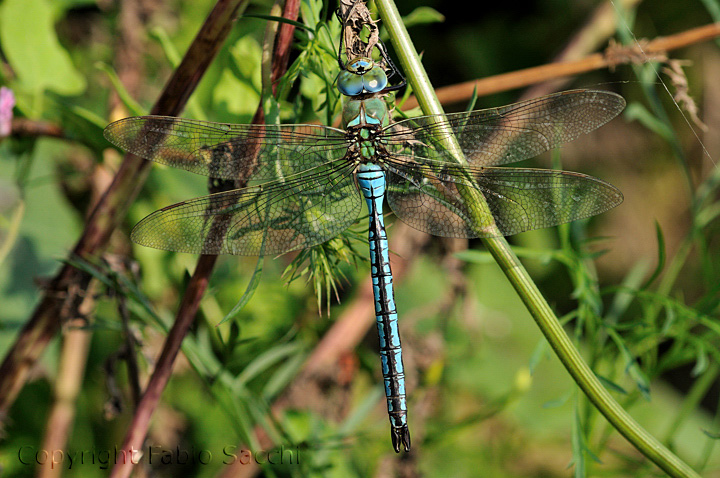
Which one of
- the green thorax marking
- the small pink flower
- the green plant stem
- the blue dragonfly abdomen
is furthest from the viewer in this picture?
the small pink flower

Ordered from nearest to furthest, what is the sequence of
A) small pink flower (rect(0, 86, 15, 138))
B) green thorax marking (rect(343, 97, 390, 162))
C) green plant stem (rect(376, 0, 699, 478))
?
green plant stem (rect(376, 0, 699, 478))
green thorax marking (rect(343, 97, 390, 162))
small pink flower (rect(0, 86, 15, 138))

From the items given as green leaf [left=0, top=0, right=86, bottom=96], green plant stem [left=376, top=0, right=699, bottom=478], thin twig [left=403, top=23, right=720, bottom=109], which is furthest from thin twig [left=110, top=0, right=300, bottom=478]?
green leaf [left=0, top=0, right=86, bottom=96]

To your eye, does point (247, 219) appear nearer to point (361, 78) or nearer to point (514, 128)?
point (361, 78)

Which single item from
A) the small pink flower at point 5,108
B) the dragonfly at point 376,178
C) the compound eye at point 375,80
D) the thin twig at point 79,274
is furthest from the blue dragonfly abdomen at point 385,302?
the small pink flower at point 5,108

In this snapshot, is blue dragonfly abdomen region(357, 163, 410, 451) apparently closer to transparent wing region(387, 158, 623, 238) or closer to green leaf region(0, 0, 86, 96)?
transparent wing region(387, 158, 623, 238)

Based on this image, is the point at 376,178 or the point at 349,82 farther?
the point at 376,178

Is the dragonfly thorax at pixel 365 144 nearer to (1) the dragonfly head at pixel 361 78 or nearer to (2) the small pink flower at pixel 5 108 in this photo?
(1) the dragonfly head at pixel 361 78

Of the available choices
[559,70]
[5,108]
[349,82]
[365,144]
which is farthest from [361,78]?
[5,108]
